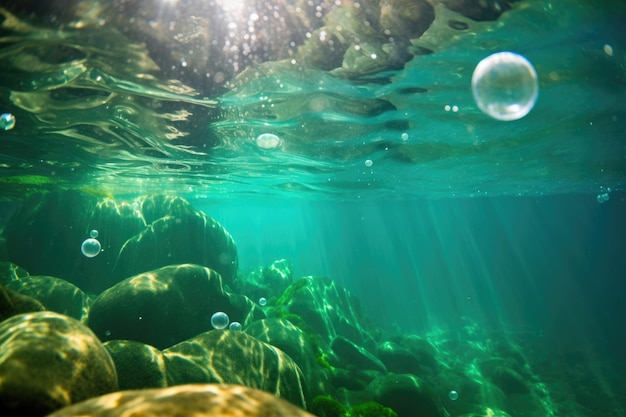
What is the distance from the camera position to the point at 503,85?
733cm

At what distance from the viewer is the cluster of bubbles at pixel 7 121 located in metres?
12.0

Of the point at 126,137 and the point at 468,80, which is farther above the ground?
the point at 468,80

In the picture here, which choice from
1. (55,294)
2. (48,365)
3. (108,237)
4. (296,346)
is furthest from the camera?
(108,237)

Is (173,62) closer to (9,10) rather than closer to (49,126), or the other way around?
(9,10)

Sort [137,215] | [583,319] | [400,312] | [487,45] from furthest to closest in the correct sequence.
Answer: [400,312]
[583,319]
[137,215]
[487,45]

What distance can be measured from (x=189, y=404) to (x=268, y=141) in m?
14.3

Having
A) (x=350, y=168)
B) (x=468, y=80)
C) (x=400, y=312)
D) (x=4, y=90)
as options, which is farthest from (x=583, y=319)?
(x=4, y=90)

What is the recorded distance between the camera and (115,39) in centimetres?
756

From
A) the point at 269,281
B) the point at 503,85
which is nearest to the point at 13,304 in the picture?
the point at 503,85

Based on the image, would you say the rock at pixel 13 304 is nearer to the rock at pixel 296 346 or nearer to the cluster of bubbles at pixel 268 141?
the rock at pixel 296 346

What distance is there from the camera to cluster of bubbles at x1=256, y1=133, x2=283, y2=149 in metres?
15.1

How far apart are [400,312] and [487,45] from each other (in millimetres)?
44811

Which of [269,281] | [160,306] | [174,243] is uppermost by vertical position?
[160,306]

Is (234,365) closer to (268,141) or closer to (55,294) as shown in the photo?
(55,294)
